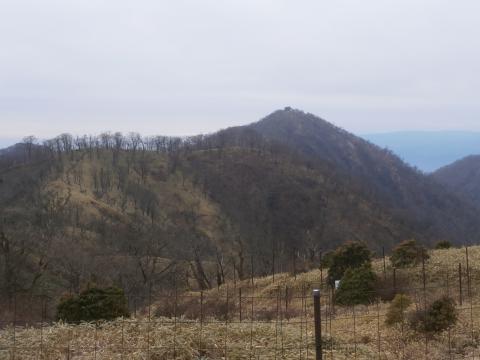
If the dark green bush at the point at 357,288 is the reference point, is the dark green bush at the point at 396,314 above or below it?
above

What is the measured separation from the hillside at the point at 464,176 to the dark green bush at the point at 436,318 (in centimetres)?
13970

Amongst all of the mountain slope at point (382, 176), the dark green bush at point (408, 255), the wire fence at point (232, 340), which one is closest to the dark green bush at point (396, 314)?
the wire fence at point (232, 340)

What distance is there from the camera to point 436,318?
27.7 ft

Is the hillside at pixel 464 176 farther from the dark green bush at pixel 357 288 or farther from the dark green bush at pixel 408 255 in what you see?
the dark green bush at pixel 357 288

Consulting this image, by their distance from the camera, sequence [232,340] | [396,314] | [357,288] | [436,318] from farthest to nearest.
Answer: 1. [357,288]
2. [396,314]
3. [436,318]
4. [232,340]

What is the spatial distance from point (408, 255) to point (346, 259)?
165 centimetres

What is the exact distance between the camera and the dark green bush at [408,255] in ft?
51.1

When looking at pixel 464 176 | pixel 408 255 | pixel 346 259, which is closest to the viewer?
pixel 408 255

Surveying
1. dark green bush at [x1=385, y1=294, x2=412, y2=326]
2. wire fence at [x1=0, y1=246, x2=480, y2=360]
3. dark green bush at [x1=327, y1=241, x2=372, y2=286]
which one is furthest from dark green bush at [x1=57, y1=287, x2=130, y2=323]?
dark green bush at [x1=327, y1=241, x2=372, y2=286]

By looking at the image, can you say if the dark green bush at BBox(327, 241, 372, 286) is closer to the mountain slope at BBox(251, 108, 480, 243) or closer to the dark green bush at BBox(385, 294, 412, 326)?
the dark green bush at BBox(385, 294, 412, 326)

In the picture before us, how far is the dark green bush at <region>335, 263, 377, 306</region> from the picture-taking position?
13.4m

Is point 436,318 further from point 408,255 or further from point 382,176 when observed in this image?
point 382,176

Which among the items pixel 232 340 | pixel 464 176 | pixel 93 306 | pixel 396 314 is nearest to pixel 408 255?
pixel 396 314

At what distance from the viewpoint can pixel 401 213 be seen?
92562 mm
